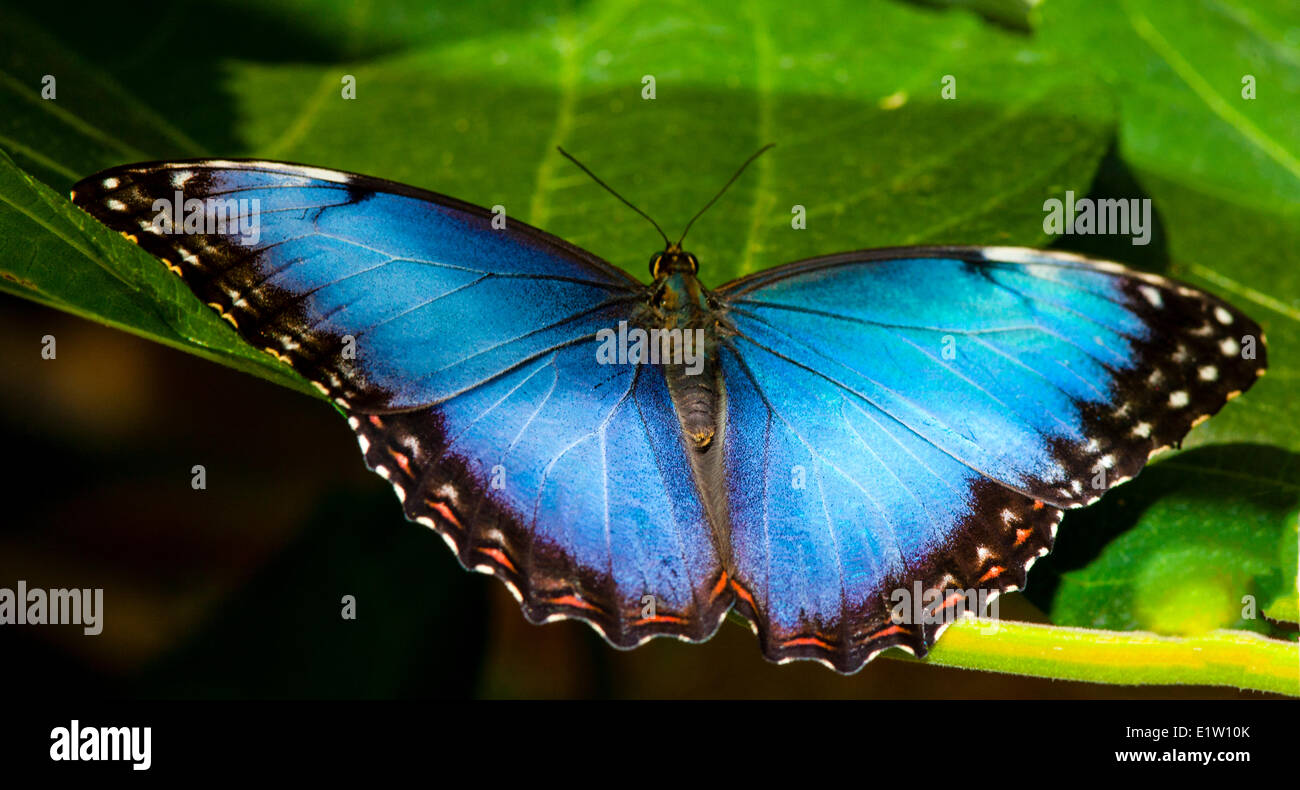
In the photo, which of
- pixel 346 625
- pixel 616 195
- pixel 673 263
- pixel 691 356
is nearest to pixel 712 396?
pixel 691 356

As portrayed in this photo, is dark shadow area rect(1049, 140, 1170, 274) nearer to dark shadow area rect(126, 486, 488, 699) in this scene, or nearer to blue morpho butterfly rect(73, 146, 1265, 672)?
blue morpho butterfly rect(73, 146, 1265, 672)

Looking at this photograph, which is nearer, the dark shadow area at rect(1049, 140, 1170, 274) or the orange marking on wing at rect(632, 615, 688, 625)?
the orange marking on wing at rect(632, 615, 688, 625)

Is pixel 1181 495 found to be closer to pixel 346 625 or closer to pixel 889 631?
pixel 889 631

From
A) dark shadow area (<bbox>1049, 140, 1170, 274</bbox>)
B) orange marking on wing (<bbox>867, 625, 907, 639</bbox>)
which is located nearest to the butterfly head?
orange marking on wing (<bbox>867, 625, 907, 639</bbox>)

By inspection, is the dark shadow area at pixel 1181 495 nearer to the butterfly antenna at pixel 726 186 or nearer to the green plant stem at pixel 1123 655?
the green plant stem at pixel 1123 655
